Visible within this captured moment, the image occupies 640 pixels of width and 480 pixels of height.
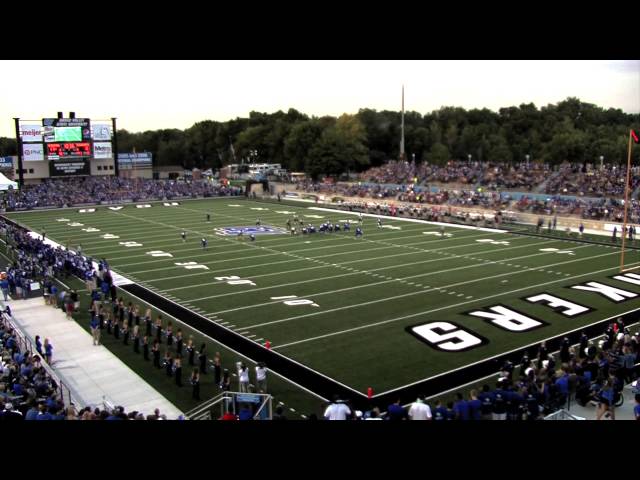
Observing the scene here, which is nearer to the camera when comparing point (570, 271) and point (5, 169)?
point (570, 271)

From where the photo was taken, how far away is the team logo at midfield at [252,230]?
33094mm

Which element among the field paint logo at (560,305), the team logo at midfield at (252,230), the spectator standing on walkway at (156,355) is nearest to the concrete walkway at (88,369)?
the spectator standing on walkway at (156,355)

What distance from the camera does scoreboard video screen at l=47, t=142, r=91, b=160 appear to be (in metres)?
55.9

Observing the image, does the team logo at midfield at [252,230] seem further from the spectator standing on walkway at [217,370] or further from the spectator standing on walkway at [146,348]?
the spectator standing on walkway at [217,370]

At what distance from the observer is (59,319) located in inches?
688

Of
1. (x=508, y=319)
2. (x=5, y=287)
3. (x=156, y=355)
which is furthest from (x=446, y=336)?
(x=5, y=287)

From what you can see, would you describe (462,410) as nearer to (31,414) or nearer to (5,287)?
(31,414)

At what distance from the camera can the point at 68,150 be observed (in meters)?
56.9

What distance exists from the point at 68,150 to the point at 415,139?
42.9 m

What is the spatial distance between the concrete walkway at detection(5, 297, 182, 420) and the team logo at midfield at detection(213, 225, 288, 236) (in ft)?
51.1

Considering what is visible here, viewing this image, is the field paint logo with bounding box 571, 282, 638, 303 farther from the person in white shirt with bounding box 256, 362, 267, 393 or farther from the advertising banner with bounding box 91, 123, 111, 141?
the advertising banner with bounding box 91, 123, 111, 141
